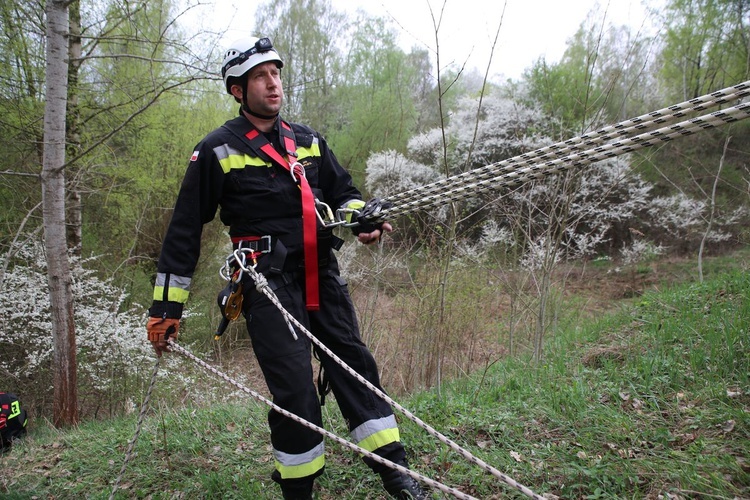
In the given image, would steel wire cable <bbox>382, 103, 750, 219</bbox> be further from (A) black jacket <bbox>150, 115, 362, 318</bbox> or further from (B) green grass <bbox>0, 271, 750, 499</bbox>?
(B) green grass <bbox>0, 271, 750, 499</bbox>

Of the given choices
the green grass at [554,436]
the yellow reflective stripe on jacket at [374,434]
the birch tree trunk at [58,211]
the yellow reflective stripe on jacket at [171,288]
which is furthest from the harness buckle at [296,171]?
the birch tree trunk at [58,211]

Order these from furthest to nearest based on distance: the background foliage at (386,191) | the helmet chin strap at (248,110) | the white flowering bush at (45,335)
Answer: the white flowering bush at (45,335)
the background foliage at (386,191)
the helmet chin strap at (248,110)

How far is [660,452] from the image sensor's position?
228 cm

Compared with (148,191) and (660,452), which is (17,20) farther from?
(660,452)

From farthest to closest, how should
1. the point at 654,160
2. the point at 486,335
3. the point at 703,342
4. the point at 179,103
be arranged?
1. the point at 654,160
2. the point at 179,103
3. the point at 486,335
4. the point at 703,342

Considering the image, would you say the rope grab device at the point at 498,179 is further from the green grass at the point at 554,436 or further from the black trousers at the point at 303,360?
the green grass at the point at 554,436

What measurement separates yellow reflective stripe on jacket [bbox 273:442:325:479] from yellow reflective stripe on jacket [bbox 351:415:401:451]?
9.3 inches

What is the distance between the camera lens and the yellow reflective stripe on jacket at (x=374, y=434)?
2414mm

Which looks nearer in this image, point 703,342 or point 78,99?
point 703,342

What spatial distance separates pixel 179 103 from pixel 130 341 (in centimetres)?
495

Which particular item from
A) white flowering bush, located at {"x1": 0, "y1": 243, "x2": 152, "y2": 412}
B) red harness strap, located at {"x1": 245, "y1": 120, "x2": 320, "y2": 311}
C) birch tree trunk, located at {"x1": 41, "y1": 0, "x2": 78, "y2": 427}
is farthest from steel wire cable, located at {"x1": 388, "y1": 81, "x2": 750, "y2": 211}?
white flowering bush, located at {"x1": 0, "y1": 243, "x2": 152, "y2": 412}

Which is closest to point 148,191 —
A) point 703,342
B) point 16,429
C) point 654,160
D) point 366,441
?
point 16,429

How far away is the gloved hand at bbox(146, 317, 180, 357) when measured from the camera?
7.82 feet

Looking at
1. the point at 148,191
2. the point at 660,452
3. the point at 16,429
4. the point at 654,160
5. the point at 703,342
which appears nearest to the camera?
the point at 660,452
